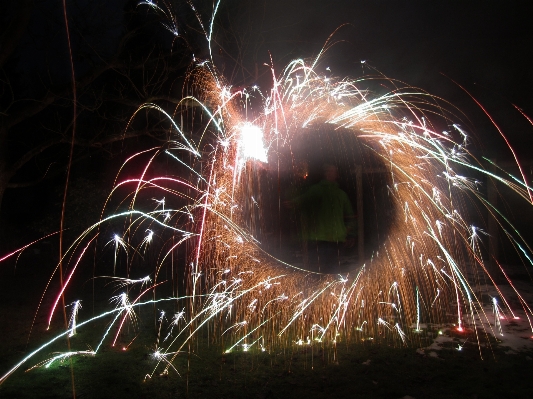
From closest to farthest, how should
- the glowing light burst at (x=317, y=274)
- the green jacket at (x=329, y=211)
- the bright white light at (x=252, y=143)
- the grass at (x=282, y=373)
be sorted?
the grass at (x=282, y=373) < the glowing light burst at (x=317, y=274) < the green jacket at (x=329, y=211) < the bright white light at (x=252, y=143)

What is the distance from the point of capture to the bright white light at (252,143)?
18.9 ft

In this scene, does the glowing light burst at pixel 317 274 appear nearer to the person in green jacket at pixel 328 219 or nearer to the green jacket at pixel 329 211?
the person in green jacket at pixel 328 219

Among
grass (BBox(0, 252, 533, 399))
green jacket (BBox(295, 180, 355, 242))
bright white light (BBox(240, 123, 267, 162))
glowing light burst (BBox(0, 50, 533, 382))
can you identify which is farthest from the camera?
bright white light (BBox(240, 123, 267, 162))

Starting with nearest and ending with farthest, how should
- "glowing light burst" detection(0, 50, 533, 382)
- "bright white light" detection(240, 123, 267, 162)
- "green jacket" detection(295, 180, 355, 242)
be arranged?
"glowing light burst" detection(0, 50, 533, 382), "green jacket" detection(295, 180, 355, 242), "bright white light" detection(240, 123, 267, 162)

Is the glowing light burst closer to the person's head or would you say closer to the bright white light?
the bright white light

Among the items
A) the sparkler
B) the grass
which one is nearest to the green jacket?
the sparkler

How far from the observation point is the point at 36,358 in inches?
172

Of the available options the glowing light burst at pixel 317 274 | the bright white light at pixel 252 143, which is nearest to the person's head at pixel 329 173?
the glowing light burst at pixel 317 274

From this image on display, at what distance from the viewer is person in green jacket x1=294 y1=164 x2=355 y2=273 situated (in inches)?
218

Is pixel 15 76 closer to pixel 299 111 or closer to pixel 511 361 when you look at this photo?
pixel 299 111

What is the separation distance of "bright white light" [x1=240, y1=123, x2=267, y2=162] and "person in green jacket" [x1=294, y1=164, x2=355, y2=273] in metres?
0.86

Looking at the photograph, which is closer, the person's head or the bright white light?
the person's head

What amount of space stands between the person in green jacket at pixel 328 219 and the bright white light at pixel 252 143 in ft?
2.82

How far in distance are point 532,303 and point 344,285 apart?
265 centimetres
